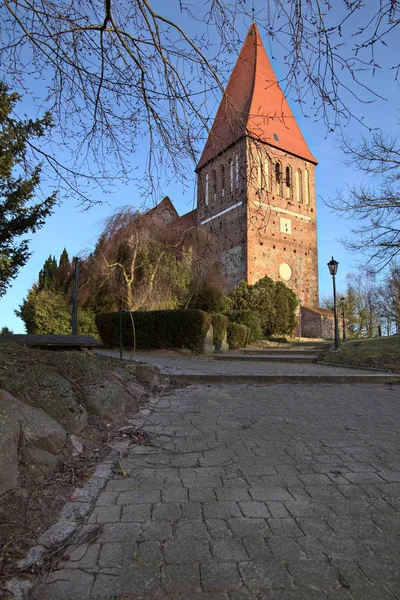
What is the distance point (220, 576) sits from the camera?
4.98 ft

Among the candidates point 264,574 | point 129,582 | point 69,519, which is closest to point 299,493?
point 264,574

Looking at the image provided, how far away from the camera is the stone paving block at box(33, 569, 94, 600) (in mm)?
1421

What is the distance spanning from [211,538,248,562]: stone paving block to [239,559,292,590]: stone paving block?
0.19 ft

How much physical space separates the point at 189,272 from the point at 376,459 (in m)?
15.9

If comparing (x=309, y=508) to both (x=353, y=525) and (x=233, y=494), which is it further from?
(x=233, y=494)

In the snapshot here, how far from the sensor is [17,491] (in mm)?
2053

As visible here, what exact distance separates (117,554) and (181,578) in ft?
1.10

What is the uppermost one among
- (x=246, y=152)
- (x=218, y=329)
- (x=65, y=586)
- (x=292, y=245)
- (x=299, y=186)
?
(x=299, y=186)

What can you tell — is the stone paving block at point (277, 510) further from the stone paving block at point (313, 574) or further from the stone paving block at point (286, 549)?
the stone paving block at point (313, 574)

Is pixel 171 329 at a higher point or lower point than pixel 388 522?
higher

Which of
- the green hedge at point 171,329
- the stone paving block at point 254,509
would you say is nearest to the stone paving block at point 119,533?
the stone paving block at point 254,509

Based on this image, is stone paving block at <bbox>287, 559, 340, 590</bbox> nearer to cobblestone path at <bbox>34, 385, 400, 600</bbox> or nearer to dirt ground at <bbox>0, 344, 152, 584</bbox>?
cobblestone path at <bbox>34, 385, 400, 600</bbox>

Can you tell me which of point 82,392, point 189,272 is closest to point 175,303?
point 189,272

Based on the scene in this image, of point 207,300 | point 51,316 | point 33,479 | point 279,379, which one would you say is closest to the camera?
point 33,479
